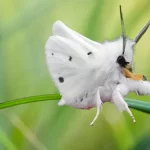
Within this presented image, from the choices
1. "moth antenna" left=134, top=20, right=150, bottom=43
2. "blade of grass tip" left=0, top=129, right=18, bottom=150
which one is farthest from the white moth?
"blade of grass tip" left=0, top=129, right=18, bottom=150

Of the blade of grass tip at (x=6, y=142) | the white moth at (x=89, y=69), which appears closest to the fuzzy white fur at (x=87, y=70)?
the white moth at (x=89, y=69)

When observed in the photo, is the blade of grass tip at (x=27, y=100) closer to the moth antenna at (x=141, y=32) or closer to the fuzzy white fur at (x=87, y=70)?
the fuzzy white fur at (x=87, y=70)

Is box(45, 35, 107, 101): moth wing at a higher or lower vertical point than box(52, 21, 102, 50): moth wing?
lower

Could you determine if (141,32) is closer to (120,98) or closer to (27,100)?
(120,98)

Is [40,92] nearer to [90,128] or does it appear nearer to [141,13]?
[90,128]

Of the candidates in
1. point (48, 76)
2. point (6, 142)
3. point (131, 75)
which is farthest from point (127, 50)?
point (6, 142)

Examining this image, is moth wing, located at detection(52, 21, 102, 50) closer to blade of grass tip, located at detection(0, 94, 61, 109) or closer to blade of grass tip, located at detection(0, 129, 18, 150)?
blade of grass tip, located at detection(0, 94, 61, 109)

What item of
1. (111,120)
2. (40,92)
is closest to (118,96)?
(111,120)
